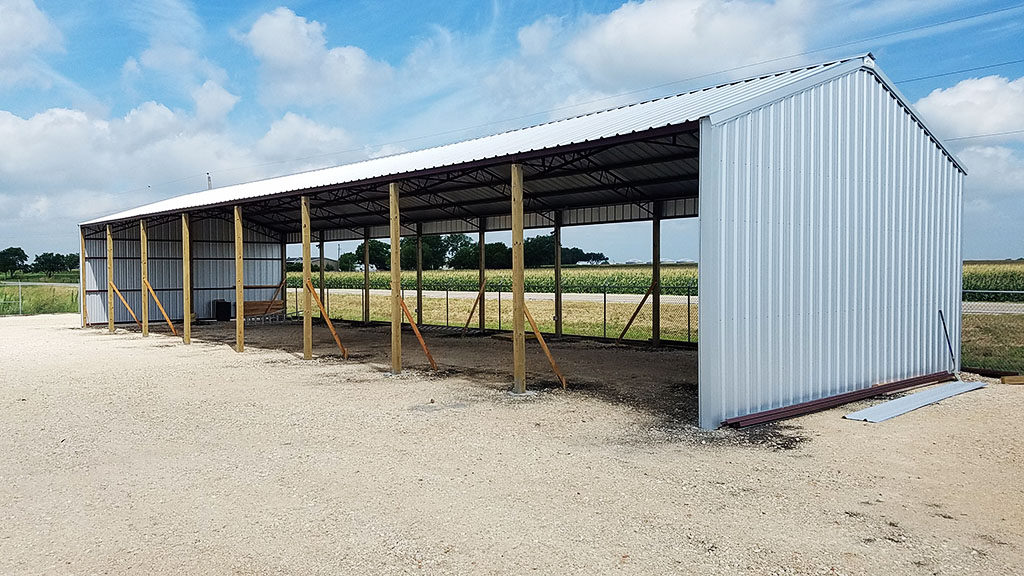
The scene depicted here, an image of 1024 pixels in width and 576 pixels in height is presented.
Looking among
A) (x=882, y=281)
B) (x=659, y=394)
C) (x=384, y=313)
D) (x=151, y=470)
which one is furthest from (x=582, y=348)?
(x=384, y=313)

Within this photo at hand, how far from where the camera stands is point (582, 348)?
55.3ft

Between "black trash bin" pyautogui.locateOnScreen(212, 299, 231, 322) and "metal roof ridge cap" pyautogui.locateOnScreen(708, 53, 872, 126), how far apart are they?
24040 millimetres

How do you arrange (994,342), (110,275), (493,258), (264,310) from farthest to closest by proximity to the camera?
(493,258) → (264,310) → (110,275) → (994,342)

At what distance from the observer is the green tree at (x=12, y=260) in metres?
114

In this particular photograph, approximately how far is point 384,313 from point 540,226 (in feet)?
49.0

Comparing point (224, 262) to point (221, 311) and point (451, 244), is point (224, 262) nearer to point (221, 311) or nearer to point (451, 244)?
point (221, 311)

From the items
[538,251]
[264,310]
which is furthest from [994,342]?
[538,251]

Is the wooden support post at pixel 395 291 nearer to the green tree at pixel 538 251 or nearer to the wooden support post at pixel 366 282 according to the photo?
the wooden support post at pixel 366 282

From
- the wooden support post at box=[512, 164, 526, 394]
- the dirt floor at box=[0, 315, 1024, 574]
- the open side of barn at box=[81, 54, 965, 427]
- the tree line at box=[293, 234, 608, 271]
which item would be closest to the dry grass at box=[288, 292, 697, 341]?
the open side of barn at box=[81, 54, 965, 427]

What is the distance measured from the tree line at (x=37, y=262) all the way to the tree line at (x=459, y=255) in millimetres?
53112

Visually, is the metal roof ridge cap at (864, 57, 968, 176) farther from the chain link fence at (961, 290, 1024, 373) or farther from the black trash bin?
the black trash bin

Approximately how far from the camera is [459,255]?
88438 mm

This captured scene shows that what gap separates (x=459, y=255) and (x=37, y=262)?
82.9 m

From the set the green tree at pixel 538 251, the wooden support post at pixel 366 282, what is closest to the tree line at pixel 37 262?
the green tree at pixel 538 251
